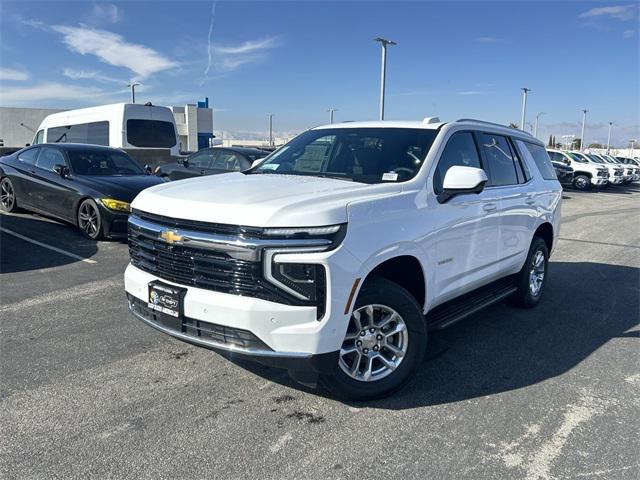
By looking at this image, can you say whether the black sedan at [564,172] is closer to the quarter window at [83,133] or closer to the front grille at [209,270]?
the quarter window at [83,133]

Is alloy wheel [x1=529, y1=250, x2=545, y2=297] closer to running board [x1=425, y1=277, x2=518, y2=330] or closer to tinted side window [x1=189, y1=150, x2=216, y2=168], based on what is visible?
running board [x1=425, y1=277, x2=518, y2=330]

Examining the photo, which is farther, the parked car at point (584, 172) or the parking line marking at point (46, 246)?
the parked car at point (584, 172)

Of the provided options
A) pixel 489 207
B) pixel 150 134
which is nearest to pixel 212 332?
pixel 489 207

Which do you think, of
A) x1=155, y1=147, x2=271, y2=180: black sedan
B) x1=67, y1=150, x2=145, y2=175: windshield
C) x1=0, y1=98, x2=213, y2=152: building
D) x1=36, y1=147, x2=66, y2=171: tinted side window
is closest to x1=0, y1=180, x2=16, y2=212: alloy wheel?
x1=36, y1=147, x2=66, y2=171: tinted side window

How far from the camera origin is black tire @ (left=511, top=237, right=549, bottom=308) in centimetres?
577

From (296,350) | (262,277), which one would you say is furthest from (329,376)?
(262,277)

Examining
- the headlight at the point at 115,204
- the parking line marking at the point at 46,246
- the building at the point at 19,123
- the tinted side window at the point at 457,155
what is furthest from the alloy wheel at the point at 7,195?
the building at the point at 19,123

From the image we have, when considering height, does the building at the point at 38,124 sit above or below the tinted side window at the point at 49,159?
above

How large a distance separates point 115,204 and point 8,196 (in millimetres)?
3630

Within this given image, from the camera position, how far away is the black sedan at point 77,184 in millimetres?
8508

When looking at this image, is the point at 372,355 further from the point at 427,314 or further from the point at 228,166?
the point at 228,166

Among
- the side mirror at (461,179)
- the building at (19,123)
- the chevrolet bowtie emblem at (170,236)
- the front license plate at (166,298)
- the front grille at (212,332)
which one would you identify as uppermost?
the building at (19,123)

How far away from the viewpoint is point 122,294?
5.91 meters

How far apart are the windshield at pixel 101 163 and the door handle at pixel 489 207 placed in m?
7.11
